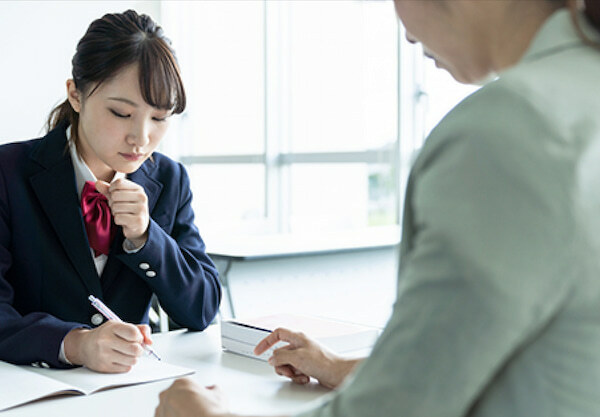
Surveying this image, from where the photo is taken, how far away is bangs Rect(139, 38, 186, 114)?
5.56ft

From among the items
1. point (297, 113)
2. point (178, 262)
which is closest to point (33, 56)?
point (297, 113)

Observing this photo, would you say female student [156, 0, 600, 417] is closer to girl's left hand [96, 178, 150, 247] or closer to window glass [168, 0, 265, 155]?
girl's left hand [96, 178, 150, 247]

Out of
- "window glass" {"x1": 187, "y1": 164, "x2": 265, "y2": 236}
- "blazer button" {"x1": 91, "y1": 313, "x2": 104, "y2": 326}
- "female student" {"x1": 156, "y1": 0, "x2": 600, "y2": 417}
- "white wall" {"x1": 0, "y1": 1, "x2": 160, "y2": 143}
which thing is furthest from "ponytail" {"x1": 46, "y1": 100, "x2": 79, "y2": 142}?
"window glass" {"x1": 187, "y1": 164, "x2": 265, "y2": 236}

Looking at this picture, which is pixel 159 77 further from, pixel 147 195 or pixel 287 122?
pixel 287 122

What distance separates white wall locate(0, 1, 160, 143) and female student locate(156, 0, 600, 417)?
4.37 meters

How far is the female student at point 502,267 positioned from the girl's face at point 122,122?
127 centimetres

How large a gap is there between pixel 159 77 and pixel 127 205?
307mm

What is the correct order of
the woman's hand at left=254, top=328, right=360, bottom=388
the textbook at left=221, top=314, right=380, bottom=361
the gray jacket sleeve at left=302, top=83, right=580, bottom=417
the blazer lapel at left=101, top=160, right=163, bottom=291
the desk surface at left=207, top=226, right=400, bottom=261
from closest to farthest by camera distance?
1. the gray jacket sleeve at left=302, top=83, right=580, bottom=417
2. the woman's hand at left=254, top=328, right=360, bottom=388
3. the textbook at left=221, top=314, right=380, bottom=361
4. the blazer lapel at left=101, top=160, right=163, bottom=291
5. the desk surface at left=207, top=226, right=400, bottom=261

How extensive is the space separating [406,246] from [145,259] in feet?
3.99

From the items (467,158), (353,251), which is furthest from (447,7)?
(353,251)

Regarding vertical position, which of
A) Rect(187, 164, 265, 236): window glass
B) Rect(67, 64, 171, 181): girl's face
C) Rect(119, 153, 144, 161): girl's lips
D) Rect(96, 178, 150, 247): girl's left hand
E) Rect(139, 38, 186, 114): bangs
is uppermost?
Rect(139, 38, 186, 114): bangs

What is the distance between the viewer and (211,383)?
133cm

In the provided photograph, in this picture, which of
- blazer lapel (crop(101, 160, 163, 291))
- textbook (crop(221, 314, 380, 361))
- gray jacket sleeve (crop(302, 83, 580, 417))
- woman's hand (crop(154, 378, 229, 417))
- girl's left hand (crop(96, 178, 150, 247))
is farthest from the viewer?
blazer lapel (crop(101, 160, 163, 291))

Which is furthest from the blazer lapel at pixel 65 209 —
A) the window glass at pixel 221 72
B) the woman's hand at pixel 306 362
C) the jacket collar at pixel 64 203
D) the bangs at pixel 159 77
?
the window glass at pixel 221 72
